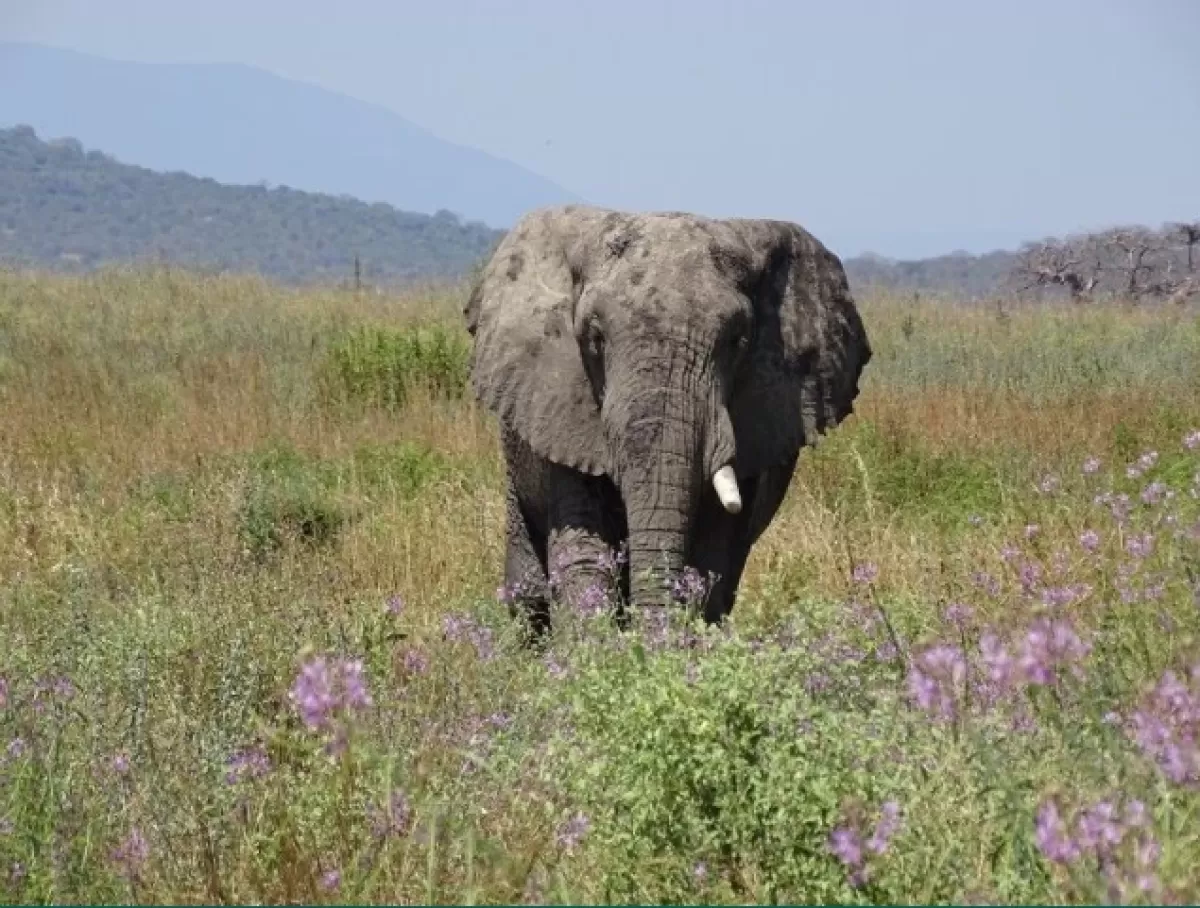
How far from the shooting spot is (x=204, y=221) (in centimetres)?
17388

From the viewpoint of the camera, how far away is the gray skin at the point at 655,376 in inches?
289

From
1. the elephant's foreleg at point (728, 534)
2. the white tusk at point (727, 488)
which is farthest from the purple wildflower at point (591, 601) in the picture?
the elephant's foreleg at point (728, 534)

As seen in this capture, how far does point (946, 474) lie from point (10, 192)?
173941 mm

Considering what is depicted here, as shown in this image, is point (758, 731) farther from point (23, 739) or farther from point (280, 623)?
point (280, 623)

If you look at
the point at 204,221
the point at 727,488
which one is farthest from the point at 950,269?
the point at 727,488

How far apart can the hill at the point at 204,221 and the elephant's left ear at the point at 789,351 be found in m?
144

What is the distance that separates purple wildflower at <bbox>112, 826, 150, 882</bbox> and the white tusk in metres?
2.92

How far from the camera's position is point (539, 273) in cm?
809

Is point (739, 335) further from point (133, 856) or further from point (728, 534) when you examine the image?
point (133, 856)

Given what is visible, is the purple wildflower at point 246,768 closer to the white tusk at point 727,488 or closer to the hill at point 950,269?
the white tusk at point 727,488

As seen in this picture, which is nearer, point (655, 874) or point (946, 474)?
point (655, 874)

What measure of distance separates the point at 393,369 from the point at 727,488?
908 centimetres

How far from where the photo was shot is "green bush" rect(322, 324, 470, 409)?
16.0 m

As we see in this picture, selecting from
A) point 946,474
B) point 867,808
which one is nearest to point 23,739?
point 867,808
